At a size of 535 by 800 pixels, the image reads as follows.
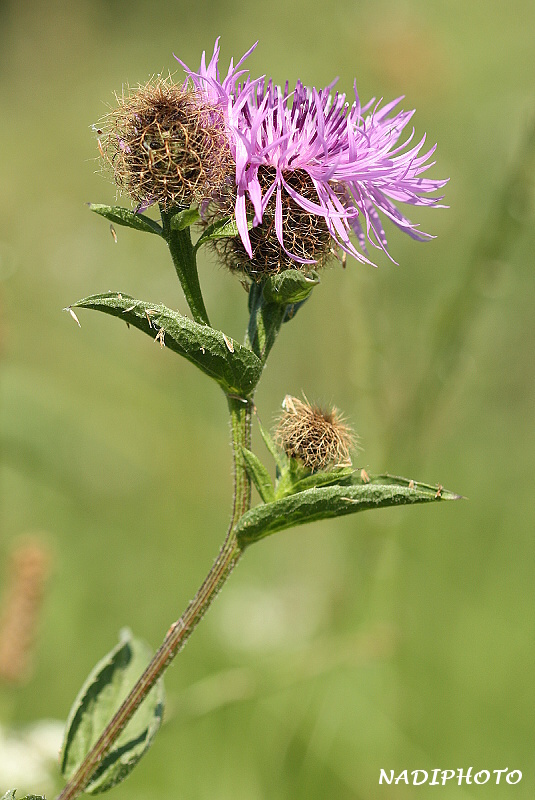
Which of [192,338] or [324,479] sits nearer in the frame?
[192,338]

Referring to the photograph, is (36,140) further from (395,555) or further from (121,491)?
(395,555)

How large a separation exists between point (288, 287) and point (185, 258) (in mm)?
269

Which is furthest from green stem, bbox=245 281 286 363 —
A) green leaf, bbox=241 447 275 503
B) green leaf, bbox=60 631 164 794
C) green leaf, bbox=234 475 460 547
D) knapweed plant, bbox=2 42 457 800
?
green leaf, bbox=60 631 164 794

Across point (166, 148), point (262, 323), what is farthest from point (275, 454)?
point (166, 148)

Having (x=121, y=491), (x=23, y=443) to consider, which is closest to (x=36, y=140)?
(x=121, y=491)

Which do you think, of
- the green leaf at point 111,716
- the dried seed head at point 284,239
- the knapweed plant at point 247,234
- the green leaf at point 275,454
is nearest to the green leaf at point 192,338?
the knapweed plant at point 247,234

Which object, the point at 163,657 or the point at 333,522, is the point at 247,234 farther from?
the point at 333,522

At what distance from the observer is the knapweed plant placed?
5.56ft

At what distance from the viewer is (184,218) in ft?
5.58

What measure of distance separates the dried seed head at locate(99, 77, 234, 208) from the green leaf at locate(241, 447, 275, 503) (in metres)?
0.63

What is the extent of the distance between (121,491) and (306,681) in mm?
2128

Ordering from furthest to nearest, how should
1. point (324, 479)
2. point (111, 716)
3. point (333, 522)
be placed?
1. point (333, 522)
2. point (111, 716)
3. point (324, 479)

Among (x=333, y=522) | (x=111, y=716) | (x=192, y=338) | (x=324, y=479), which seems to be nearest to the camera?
(x=192, y=338)

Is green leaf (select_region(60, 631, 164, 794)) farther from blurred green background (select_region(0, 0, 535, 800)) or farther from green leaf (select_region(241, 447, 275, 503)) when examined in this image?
green leaf (select_region(241, 447, 275, 503))
